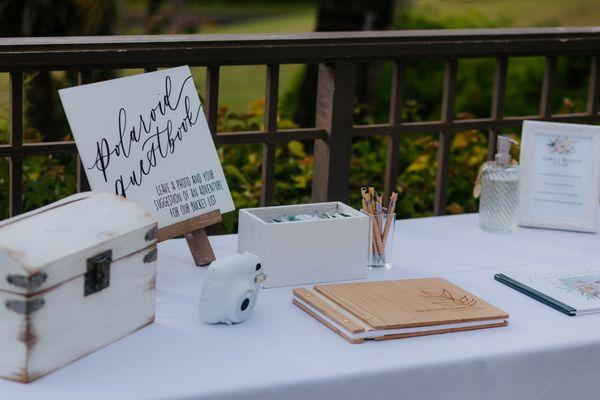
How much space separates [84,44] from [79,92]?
0.45 metres

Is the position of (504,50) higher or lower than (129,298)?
higher

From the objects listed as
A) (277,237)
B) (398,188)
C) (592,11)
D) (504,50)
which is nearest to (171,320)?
(277,237)

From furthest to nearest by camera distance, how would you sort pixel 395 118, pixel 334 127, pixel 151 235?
1. pixel 395 118
2. pixel 334 127
3. pixel 151 235

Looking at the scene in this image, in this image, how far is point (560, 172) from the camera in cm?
232

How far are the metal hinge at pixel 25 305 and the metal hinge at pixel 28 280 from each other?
2cm

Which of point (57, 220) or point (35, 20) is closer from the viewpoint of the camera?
point (57, 220)

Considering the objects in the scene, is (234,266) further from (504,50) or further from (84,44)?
(504,50)

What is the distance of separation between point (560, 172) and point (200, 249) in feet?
2.94

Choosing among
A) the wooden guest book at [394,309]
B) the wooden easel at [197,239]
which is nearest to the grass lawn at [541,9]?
the wooden easel at [197,239]

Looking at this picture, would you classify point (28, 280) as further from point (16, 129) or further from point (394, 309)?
point (16, 129)

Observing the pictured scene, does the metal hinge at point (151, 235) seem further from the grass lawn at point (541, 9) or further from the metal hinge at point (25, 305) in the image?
the grass lawn at point (541, 9)

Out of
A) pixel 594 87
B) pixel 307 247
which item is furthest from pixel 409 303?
pixel 594 87

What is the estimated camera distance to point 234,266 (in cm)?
163

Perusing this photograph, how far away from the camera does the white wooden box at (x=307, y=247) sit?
5.98 ft
